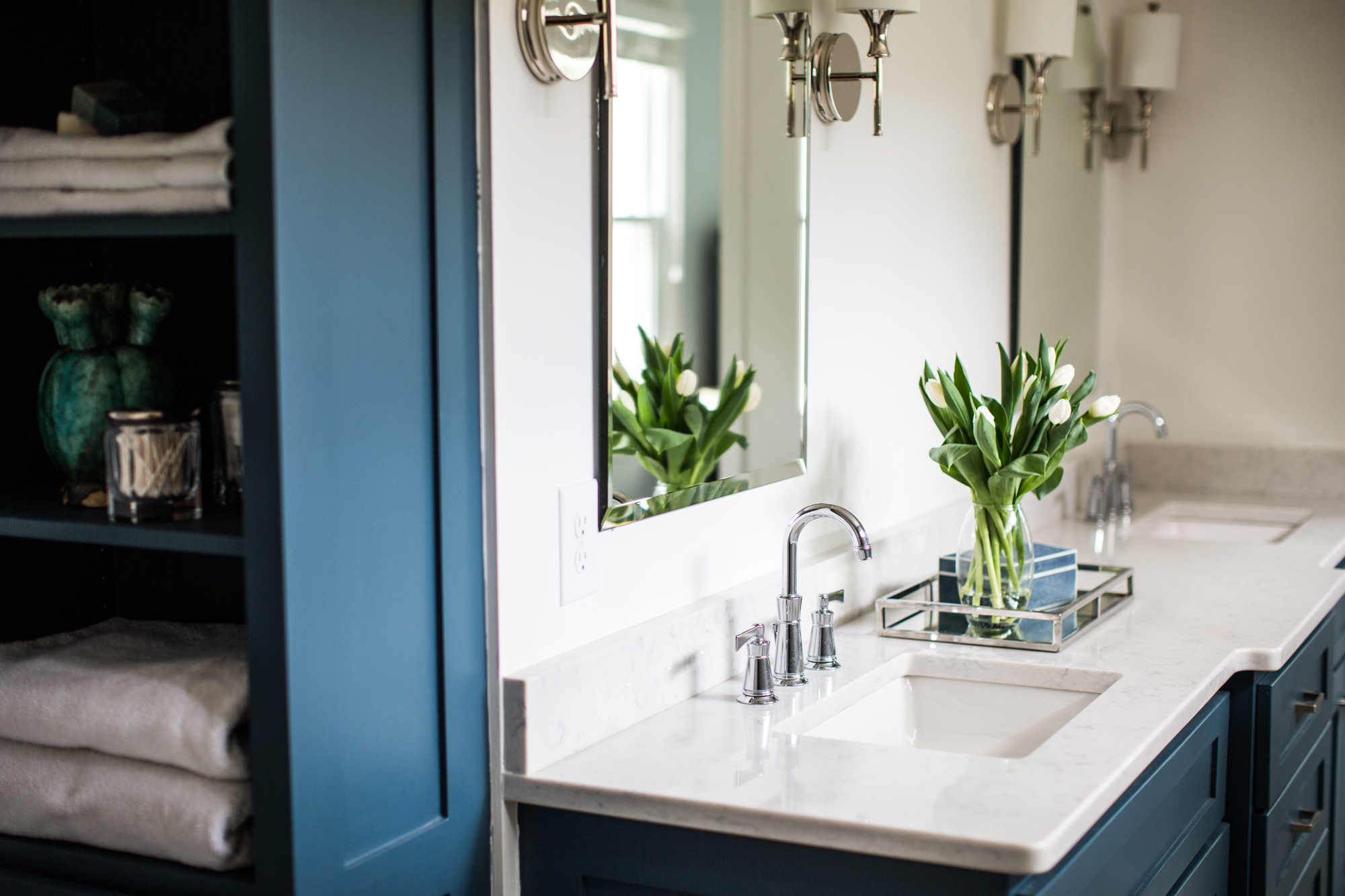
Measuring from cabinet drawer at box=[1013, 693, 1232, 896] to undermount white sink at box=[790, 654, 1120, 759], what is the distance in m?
0.14

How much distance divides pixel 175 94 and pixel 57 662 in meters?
0.58

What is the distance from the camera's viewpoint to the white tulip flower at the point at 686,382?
1.65m

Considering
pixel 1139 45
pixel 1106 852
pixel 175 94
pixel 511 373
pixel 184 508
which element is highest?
pixel 1139 45

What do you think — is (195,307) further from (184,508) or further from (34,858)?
(34,858)

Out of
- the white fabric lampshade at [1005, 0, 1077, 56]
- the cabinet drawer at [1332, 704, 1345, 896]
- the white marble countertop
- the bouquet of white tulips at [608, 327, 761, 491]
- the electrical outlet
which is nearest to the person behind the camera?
the white marble countertop

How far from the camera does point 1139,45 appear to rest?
326 centimetres

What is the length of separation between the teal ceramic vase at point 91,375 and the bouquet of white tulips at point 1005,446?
109 cm

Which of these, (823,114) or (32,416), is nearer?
(32,416)

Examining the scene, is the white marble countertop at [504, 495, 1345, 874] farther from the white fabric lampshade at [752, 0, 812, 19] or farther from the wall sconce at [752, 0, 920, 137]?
the white fabric lampshade at [752, 0, 812, 19]

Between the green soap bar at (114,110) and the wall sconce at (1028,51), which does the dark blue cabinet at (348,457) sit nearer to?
the green soap bar at (114,110)

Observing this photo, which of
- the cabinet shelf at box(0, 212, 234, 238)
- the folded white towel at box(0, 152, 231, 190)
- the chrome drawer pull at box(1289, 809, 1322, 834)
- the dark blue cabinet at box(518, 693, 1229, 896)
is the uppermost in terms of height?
the folded white towel at box(0, 152, 231, 190)

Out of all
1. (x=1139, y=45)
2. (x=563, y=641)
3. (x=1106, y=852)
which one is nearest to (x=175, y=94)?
(x=563, y=641)

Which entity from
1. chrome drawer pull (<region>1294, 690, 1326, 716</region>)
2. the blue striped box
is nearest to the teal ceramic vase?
the blue striped box

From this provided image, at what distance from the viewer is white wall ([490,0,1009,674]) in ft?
4.45
